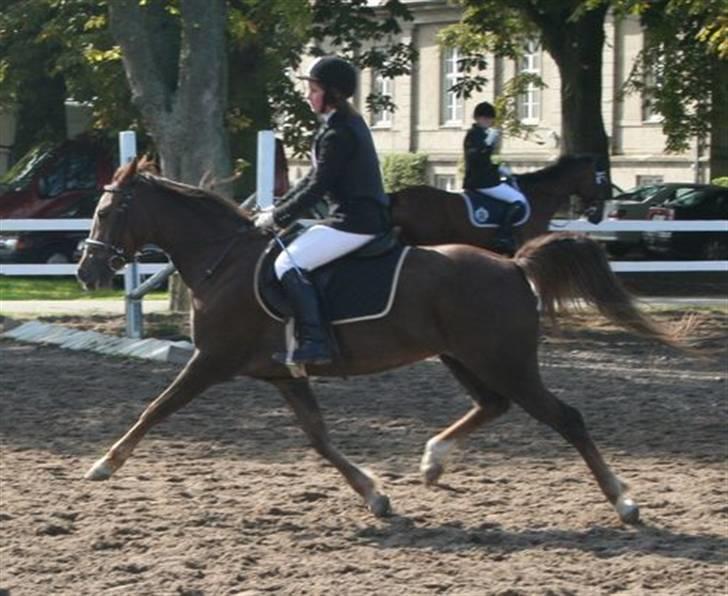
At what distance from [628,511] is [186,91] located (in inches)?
478

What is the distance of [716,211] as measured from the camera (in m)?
33.3

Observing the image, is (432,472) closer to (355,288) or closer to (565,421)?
(565,421)

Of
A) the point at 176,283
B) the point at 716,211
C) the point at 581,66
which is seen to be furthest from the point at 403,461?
the point at 716,211

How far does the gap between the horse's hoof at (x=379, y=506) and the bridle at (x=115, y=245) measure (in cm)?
205

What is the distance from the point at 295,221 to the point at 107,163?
70.9 ft

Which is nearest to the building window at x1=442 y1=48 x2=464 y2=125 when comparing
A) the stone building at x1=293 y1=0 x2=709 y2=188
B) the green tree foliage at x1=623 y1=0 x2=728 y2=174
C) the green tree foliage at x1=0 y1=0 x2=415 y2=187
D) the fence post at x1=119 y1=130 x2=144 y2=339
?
the stone building at x1=293 y1=0 x2=709 y2=188

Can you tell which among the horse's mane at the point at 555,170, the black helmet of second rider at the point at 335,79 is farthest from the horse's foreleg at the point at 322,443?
the horse's mane at the point at 555,170

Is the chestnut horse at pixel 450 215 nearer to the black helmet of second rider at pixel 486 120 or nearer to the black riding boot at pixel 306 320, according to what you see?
the black helmet of second rider at pixel 486 120

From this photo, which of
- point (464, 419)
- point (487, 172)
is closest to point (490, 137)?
point (487, 172)

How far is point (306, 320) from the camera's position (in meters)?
8.99

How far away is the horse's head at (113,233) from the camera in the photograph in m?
9.63

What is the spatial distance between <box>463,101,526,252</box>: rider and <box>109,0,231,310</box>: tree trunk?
3.45 meters

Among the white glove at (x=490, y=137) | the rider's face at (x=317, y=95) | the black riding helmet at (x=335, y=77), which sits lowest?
the white glove at (x=490, y=137)

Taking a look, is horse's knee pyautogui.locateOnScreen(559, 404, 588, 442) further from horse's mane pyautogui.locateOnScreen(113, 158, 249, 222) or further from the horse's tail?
horse's mane pyautogui.locateOnScreen(113, 158, 249, 222)
